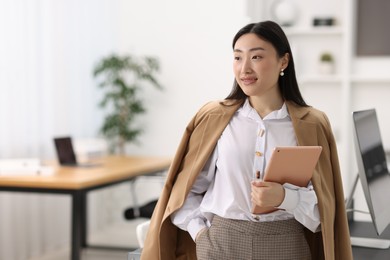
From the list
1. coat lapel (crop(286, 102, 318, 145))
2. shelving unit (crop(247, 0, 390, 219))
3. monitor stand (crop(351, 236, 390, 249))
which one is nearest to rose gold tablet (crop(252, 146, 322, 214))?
coat lapel (crop(286, 102, 318, 145))

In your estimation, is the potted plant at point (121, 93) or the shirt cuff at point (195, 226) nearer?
the shirt cuff at point (195, 226)

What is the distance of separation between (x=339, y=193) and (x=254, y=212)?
0.99 feet

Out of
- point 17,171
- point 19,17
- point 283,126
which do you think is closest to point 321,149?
point 283,126

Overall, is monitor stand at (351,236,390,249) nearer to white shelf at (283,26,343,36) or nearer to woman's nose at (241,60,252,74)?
woman's nose at (241,60,252,74)

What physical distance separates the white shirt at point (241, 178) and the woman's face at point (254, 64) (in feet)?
0.31

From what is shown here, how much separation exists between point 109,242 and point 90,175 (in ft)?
6.04

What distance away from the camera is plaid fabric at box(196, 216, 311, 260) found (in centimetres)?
183

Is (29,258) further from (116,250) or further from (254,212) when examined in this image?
(254,212)

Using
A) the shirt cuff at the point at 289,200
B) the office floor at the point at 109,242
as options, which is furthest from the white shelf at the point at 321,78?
the shirt cuff at the point at 289,200

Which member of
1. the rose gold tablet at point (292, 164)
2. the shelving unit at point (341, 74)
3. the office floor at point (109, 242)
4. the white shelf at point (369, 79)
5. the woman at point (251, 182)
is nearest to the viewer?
the rose gold tablet at point (292, 164)

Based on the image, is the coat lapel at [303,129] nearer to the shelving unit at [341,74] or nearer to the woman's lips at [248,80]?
the woman's lips at [248,80]

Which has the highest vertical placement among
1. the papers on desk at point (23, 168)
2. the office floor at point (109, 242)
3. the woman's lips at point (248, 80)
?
the woman's lips at point (248, 80)

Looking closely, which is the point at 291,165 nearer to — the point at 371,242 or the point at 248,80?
the point at 248,80

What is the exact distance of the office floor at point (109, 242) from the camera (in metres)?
5.37
